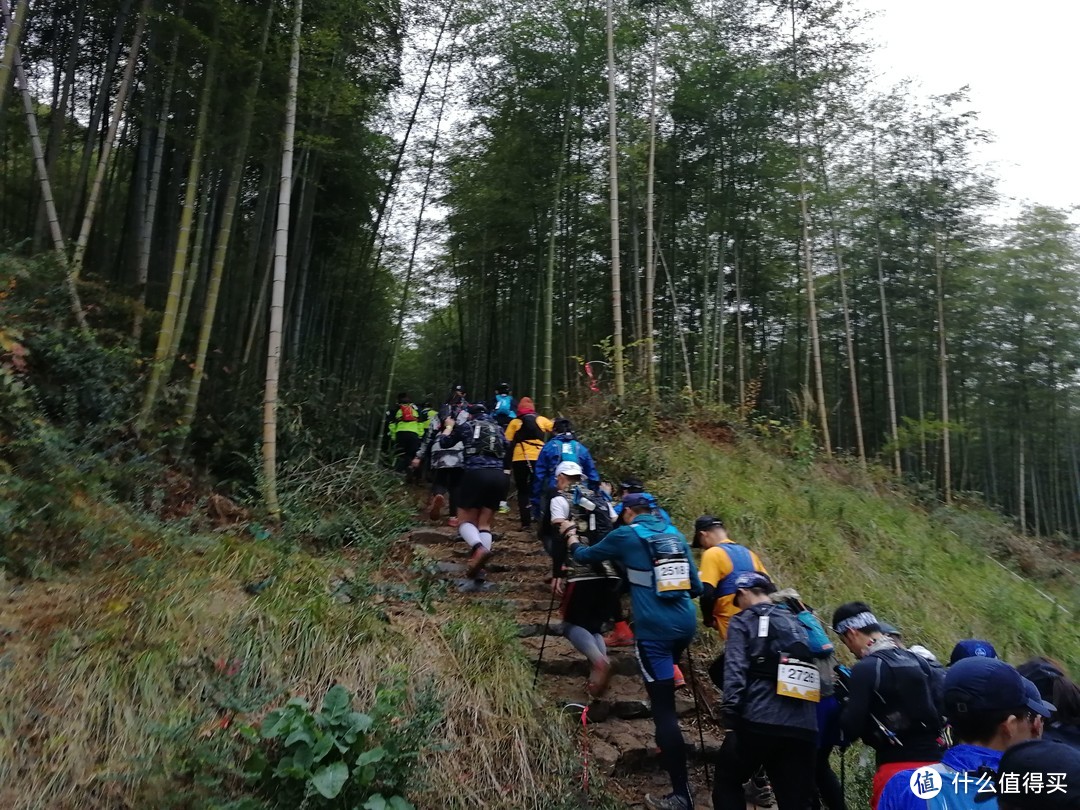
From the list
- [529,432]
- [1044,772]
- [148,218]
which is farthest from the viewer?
[148,218]

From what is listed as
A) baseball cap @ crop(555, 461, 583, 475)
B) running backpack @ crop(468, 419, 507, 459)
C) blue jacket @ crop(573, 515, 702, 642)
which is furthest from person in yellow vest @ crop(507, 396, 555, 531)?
blue jacket @ crop(573, 515, 702, 642)

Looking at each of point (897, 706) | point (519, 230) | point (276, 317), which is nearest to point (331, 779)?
point (897, 706)

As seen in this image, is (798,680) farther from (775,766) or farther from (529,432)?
(529,432)

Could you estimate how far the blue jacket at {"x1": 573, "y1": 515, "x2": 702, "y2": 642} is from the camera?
9.50 feet

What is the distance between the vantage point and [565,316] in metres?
11.3

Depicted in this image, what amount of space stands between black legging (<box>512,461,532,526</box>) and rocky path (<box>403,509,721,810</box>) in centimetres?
78

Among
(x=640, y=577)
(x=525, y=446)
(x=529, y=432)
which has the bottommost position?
(x=640, y=577)

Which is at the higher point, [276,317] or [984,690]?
[276,317]

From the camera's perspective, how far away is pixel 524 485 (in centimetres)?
613

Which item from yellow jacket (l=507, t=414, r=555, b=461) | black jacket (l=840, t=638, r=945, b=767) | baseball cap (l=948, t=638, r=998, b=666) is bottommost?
black jacket (l=840, t=638, r=945, b=767)

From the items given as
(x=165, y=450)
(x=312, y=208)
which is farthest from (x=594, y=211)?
(x=165, y=450)

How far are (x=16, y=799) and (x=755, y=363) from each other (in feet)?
44.8

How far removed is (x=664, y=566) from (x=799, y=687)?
31.1 inches

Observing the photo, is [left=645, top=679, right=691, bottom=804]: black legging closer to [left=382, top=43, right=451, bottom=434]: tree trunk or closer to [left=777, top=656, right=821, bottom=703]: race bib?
[left=777, top=656, right=821, bottom=703]: race bib
